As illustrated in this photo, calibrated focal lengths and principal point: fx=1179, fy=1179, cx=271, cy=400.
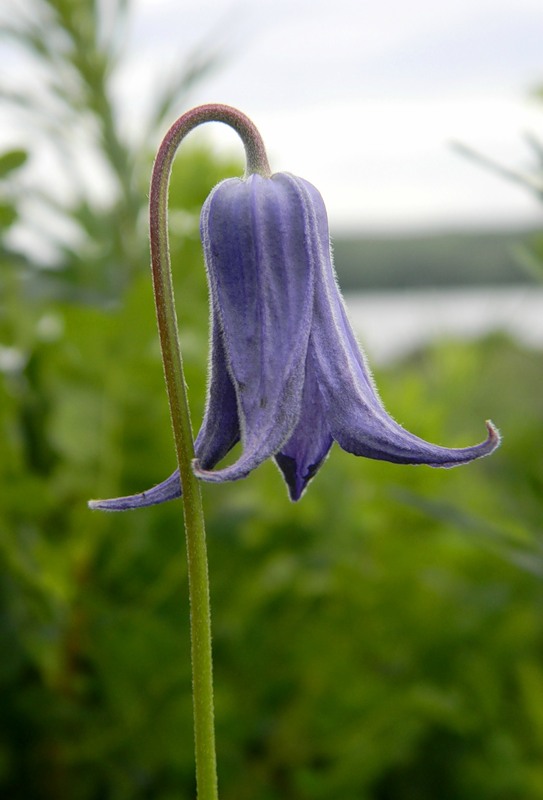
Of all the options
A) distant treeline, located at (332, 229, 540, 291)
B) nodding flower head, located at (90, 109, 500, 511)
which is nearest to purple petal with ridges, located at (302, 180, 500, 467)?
nodding flower head, located at (90, 109, 500, 511)

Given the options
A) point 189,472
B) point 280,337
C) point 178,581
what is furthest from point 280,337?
point 178,581

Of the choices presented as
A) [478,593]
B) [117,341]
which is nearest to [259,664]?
[478,593]

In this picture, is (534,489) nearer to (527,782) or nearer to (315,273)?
(527,782)

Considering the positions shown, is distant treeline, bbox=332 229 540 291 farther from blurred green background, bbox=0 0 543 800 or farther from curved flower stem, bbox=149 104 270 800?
curved flower stem, bbox=149 104 270 800

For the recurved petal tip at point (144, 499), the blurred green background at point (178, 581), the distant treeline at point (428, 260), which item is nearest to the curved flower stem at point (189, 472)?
the recurved petal tip at point (144, 499)

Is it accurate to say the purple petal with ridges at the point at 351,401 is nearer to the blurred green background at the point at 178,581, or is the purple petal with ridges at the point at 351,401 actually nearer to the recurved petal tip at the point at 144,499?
the recurved petal tip at the point at 144,499

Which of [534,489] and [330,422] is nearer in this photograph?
[330,422]

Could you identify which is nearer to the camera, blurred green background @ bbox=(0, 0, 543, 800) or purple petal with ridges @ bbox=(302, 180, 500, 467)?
purple petal with ridges @ bbox=(302, 180, 500, 467)

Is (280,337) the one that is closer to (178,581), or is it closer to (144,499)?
(144,499)
